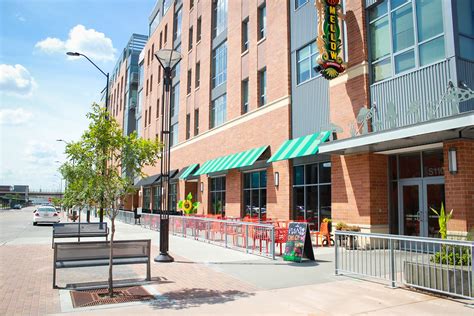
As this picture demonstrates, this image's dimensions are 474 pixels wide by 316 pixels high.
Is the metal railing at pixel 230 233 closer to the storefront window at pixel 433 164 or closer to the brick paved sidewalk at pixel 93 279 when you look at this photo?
the brick paved sidewalk at pixel 93 279

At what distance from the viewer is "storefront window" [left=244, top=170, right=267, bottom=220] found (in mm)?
20953

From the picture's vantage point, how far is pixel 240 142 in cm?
2338

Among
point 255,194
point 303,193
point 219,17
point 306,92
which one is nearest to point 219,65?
point 219,17

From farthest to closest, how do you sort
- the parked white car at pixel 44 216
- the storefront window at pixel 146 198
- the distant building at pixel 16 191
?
the distant building at pixel 16 191
the storefront window at pixel 146 198
the parked white car at pixel 44 216

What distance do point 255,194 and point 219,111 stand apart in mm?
7667

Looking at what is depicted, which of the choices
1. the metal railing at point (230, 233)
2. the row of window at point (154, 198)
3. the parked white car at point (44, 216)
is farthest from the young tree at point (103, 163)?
the row of window at point (154, 198)

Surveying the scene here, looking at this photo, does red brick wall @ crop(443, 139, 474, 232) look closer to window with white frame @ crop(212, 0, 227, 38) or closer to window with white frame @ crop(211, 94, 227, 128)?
window with white frame @ crop(211, 94, 227, 128)

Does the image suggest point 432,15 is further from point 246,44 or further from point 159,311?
point 246,44

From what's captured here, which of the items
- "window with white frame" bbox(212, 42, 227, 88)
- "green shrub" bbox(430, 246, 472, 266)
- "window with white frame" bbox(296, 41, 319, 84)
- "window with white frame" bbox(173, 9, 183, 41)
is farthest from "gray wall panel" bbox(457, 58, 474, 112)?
"window with white frame" bbox(173, 9, 183, 41)

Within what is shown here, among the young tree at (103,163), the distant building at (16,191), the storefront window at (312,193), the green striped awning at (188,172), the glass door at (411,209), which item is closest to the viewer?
the young tree at (103,163)

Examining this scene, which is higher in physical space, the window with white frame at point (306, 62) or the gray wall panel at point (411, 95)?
the window with white frame at point (306, 62)

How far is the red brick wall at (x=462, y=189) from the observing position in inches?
436

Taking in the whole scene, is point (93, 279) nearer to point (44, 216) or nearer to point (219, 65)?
point (219, 65)

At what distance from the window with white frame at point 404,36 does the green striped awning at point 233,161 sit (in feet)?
25.1
